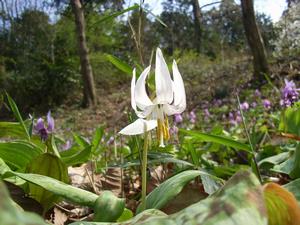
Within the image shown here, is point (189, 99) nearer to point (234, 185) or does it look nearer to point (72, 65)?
point (72, 65)

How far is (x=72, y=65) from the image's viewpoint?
57.5 feet

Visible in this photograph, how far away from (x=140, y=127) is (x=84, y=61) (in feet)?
44.6

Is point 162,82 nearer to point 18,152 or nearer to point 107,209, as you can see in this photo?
point 107,209

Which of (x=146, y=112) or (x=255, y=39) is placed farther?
(x=255, y=39)

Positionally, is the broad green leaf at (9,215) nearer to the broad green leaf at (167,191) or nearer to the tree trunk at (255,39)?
the broad green leaf at (167,191)

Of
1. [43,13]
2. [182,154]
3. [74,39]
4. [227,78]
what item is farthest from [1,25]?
[182,154]

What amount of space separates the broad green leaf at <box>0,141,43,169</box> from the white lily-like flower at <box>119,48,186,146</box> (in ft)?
1.13

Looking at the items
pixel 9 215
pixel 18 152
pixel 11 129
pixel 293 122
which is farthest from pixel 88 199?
pixel 293 122

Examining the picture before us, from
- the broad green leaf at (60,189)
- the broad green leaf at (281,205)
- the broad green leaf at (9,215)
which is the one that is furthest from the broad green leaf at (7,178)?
the broad green leaf at (9,215)

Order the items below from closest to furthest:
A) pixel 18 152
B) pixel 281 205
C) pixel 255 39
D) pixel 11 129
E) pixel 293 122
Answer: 1. pixel 281 205
2. pixel 18 152
3. pixel 11 129
4. pixel 293 122
5. pixel 255 39

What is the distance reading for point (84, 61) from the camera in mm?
14102

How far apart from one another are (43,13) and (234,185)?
21.2m

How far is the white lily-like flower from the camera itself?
689 mm

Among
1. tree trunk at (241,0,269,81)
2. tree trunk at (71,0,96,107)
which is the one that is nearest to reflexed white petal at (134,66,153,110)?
tree trunk at (241,0,269,81)
